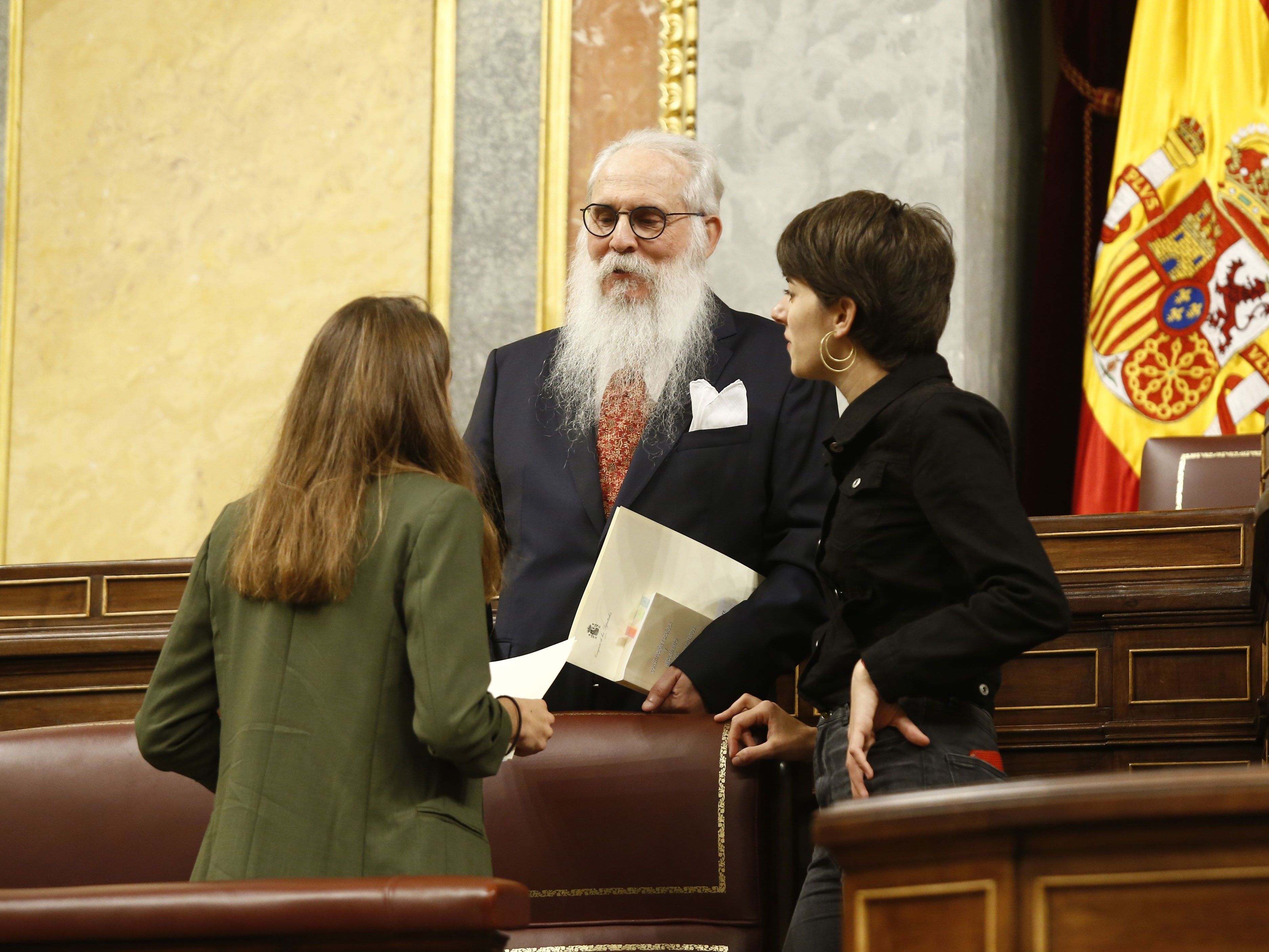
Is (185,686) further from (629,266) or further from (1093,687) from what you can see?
(1093,687)

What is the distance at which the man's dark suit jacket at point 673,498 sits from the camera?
312cm

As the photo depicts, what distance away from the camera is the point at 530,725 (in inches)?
88.1

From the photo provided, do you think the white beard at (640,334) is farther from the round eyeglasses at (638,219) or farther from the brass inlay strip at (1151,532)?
the brass inlay strip at (1151,532)

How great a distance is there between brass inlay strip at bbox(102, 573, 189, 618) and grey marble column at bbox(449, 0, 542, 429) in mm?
1609

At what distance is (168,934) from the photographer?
1814mm

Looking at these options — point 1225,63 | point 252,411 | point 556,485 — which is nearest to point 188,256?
point 252,411

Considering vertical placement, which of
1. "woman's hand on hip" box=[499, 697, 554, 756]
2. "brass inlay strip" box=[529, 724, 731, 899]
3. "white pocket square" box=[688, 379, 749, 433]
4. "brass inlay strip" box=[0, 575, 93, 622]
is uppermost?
"white pocket square" box=[688, 379, 749, 433]

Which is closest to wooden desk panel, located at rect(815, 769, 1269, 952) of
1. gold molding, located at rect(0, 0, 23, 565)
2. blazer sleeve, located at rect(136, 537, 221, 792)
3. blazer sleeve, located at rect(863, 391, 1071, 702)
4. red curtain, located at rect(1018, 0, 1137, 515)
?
blazer sleeve, located at rect(863, 391, 1071, 702)

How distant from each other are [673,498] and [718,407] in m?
0.22

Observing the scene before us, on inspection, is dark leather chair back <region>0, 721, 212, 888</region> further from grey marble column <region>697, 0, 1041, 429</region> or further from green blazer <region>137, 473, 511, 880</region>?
grey marble column <region>697, 0, 1041, 429</region>

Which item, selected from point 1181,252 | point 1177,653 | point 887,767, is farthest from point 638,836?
point 1181,252

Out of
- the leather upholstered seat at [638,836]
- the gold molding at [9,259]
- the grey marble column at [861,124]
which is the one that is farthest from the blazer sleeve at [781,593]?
the gold molding at [9,259]

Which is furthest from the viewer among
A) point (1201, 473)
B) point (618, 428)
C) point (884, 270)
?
point (1201, 473)

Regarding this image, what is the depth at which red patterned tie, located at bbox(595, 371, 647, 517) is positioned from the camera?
3.29 meters
